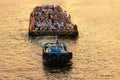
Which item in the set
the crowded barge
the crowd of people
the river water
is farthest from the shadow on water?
the crowd of people

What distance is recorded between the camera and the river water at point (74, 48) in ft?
277

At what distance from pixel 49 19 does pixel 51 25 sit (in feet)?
20.5

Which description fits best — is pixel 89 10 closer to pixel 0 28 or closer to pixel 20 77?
pixel 0 28

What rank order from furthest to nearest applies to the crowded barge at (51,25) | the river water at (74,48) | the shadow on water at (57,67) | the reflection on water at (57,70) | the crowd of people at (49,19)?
the crowd of people at (49,19) < the crowded barge at (51,25) < the shadow on water at (57,67) < the river water at (74,48) < the reflection on water at (57,70)

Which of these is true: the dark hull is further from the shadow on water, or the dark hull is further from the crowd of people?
the crowd of people

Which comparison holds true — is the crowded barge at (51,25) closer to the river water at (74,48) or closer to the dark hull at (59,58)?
the river water at (74,48)

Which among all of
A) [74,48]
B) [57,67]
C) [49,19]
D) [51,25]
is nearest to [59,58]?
[57,67]

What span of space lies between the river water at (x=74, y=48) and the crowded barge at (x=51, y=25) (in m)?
1.93

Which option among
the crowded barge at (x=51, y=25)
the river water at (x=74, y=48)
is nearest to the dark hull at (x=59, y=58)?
the river water at (x=74, y=48)

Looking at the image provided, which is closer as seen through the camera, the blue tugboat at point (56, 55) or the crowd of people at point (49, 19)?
the blue tugboat at point (56, 55)

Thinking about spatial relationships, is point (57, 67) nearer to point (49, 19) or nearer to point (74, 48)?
point (74, 48)

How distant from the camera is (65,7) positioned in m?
151

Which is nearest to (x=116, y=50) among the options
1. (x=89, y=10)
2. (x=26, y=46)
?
(x=26, y=46)

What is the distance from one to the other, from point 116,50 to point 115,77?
15171 millimetres
